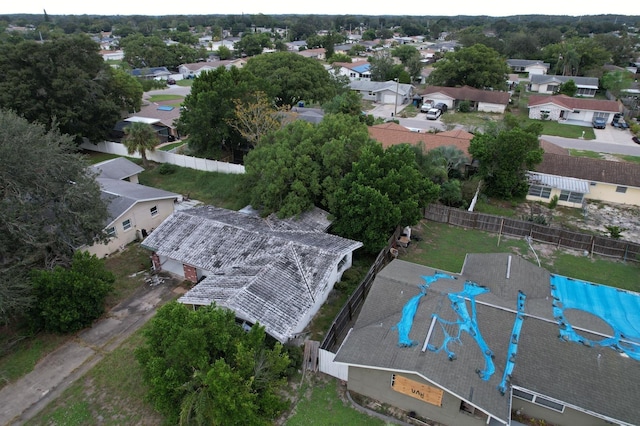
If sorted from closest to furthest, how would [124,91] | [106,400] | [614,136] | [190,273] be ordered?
[106,400], [190,273], [124,91], [614,136]

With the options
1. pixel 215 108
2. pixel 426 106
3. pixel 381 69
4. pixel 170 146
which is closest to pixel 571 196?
pixel 215 108

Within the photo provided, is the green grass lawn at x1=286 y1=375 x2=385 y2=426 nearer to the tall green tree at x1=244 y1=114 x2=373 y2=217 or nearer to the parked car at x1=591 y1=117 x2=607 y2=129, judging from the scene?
the tall green tree at x1=244 y1=114 x2=373 y2=217

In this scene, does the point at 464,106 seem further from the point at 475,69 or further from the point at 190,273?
the point at 190,273

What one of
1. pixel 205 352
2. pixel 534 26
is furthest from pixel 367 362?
pixel 534 26

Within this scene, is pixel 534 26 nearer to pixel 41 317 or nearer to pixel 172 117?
pixel 172 117

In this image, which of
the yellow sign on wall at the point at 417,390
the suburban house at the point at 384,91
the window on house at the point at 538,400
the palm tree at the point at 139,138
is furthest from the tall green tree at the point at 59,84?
the window on house at the point at 538,400

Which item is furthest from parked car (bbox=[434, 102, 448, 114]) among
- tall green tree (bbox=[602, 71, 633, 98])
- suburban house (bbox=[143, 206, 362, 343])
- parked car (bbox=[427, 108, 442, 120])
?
suburban house (bbox=[143, 206, 362, 343])
